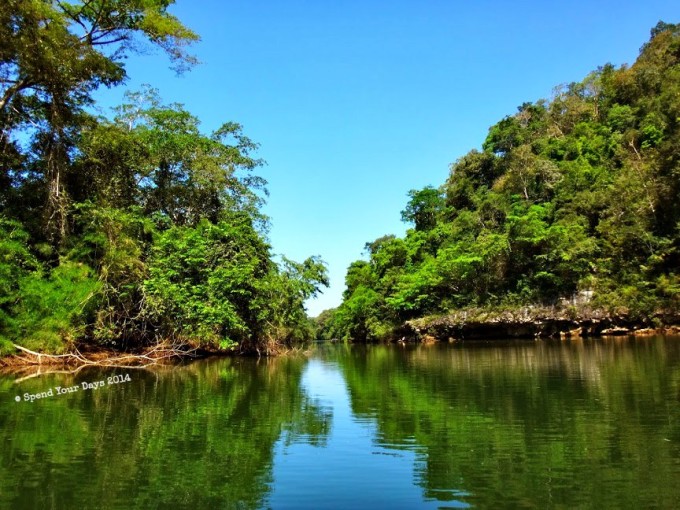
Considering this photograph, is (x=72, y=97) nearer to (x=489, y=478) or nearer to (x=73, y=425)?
(x=73, y=425)

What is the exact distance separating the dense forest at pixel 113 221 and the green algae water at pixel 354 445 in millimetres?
7578

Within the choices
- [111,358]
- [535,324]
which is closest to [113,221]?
[111,358]

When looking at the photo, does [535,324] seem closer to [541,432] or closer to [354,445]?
[541,432]

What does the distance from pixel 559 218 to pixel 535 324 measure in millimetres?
8999

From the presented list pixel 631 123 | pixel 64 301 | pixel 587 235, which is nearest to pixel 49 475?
pixel 64 301

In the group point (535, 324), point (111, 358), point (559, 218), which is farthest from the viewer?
point (559, 218)

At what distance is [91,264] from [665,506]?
21136 mm

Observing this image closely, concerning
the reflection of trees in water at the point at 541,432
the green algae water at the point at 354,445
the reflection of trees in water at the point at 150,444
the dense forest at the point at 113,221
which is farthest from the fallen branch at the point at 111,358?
the reflection of trees in water at the point at 541,432

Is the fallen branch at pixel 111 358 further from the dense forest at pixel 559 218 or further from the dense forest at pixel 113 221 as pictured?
the dense forest at pixel 559 218

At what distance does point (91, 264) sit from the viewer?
2044 centimetres

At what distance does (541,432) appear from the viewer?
21.4 ft

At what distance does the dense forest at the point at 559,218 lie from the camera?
30609mm

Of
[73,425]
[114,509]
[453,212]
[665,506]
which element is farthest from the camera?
[453,212]

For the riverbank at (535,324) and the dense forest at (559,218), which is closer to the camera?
the riverbank at (535,324)
